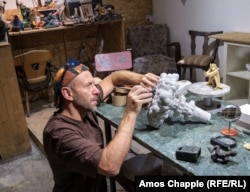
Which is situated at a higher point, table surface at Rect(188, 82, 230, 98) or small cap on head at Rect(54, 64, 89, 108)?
small cap on head at Rect(54, 64, 89, 108)

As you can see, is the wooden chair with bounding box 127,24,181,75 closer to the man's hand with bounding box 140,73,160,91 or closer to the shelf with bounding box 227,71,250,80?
the shelf with bounding box 227,71,250,80

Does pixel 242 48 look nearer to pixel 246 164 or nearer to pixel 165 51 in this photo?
pixel 165 51

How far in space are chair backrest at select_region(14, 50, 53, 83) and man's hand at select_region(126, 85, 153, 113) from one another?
8.63 ft

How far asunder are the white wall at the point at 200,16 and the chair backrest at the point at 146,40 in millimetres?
306

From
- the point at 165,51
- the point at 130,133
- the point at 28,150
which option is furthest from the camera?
the point at 165,51

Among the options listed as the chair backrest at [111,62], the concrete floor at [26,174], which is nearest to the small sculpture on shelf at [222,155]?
the chair backrest at [111,62]

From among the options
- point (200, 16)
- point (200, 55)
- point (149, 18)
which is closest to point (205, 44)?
point (200, 55)

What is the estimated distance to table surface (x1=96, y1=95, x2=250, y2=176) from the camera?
1099 millimetres

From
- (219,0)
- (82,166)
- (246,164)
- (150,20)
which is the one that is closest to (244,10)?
(219,0)

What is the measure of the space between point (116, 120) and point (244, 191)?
Answer: 729 millimetres

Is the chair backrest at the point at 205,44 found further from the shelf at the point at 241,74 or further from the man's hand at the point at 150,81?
the man's hand at the point at 150,81

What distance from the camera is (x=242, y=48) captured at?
11.8 feet

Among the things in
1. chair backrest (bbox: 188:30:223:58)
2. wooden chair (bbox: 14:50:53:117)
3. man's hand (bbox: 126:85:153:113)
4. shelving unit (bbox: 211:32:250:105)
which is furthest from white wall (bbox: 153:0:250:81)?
man's hand (bbox: 126:85:153:113)

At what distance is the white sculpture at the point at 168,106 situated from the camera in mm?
1350
